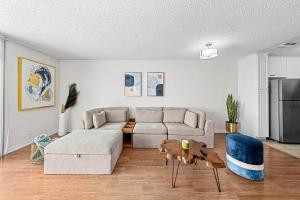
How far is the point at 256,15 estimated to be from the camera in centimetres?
218

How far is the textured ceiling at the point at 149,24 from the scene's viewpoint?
1.95m

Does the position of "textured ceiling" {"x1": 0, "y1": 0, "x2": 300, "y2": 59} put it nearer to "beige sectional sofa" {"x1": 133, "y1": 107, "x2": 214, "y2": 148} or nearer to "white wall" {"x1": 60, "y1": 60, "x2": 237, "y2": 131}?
"white wall" {"x1": 60, "y1": 60, "x2": 237, "y2": 131}

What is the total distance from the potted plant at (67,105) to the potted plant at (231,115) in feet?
15.5

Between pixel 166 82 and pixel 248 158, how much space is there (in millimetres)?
3195

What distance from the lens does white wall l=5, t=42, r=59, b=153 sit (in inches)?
126

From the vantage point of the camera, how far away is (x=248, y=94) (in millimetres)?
4453

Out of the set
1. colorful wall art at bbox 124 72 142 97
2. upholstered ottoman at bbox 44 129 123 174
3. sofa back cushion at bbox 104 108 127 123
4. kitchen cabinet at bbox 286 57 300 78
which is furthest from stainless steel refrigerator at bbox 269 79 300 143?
upholstered ottoman at bbox 44 129 123 174

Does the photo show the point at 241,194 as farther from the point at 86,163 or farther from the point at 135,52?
the point at 135,52

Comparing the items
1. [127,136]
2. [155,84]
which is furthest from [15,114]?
[155,84]

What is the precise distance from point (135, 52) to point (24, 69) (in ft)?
8.61

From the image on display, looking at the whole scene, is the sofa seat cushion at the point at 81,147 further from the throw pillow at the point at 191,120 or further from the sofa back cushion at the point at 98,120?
the throw pillow at the point at 191,120

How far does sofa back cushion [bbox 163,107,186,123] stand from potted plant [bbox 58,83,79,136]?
287 cm

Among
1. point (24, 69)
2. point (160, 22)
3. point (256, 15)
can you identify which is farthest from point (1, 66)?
point (256, 15)

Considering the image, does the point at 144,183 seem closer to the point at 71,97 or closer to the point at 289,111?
the point at 71,97
